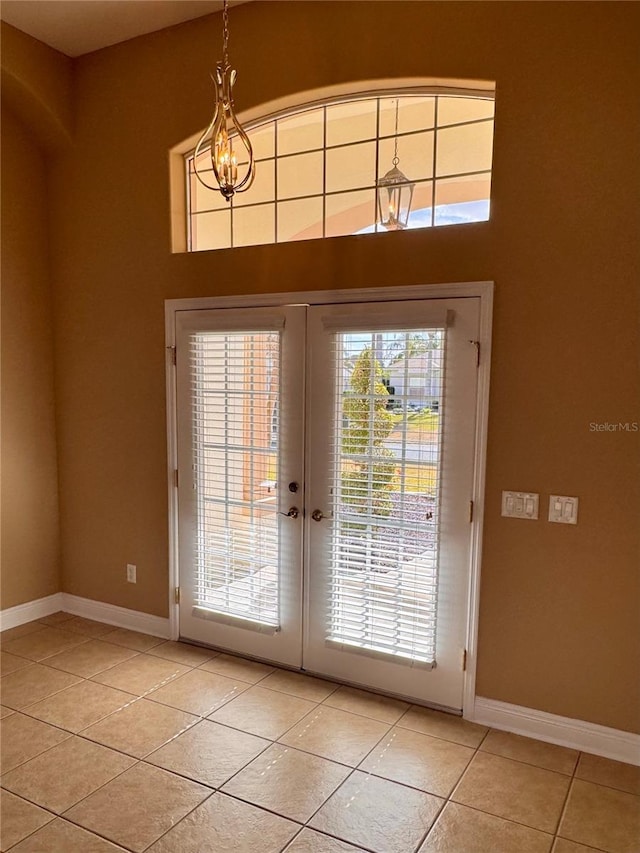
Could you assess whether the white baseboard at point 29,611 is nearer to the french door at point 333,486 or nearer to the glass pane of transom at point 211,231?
the french door at point 333,486

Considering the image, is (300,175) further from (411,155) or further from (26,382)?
(26,382)

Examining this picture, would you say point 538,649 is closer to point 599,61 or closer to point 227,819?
point 227,819

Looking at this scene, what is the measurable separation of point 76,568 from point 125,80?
3.25m

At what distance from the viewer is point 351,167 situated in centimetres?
315

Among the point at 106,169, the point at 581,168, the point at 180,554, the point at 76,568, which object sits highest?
the point at 106,169

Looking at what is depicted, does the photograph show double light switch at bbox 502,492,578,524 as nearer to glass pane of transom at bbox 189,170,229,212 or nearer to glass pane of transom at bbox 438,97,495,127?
glass pane of transom at bbox 438,97,495,127

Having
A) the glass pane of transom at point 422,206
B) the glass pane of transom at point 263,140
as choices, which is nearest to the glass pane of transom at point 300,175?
the glass pane of transom at point 263,140

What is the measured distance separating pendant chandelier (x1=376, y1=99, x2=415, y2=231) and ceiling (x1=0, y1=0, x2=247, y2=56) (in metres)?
1.25

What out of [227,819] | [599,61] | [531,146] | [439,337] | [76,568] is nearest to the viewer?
[227,819]

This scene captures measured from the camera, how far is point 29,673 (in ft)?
11.0

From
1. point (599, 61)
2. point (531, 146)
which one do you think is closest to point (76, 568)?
point (531, 146)

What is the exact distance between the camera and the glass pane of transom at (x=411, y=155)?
296 cm

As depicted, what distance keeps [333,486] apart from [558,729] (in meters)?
1.55

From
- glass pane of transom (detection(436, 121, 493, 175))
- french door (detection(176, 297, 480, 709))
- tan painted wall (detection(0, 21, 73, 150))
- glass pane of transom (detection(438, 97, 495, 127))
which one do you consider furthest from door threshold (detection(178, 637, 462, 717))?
tan painted wall (detection(0, 21, 73, 150))
